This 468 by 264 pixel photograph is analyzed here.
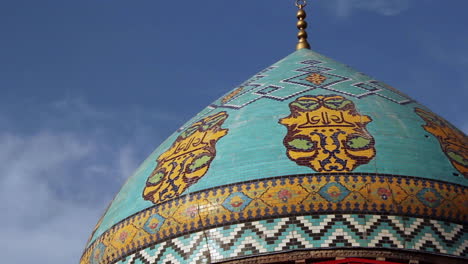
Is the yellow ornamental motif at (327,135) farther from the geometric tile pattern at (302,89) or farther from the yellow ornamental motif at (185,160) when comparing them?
the yellow ornamental motif at (185,160)

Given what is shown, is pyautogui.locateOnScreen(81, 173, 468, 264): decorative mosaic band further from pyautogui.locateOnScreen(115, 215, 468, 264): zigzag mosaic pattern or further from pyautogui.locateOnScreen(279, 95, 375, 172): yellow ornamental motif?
pyautogui.locateOnScreen(279, 95, 375, 172): yellow ornamental motif

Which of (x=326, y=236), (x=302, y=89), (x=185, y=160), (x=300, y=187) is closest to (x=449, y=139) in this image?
(x=302, y=89)

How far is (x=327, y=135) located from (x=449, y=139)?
46.2 inches

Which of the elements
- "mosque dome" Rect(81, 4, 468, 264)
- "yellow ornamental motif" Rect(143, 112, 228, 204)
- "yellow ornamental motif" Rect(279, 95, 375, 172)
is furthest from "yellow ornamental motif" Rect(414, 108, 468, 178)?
"yellow ornamental motif" Rect(143, 112, 228, 204)

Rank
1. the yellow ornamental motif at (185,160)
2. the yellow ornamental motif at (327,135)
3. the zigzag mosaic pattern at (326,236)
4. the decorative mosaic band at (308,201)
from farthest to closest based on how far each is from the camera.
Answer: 1. the yellow ornamental motif at (185,160)
2. the yellow ornamental motif at (327,135)
3. the decorative mosaic band at (308,201)
4. the zigzag mosaic pattern at (326,236)

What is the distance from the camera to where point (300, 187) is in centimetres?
930

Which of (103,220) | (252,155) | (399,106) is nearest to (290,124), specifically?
(252,155)

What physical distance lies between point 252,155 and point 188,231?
34.4 inches

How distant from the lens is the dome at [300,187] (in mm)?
9109

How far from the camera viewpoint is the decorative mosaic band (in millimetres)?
9219

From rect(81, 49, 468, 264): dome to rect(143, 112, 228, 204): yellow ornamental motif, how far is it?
14mm

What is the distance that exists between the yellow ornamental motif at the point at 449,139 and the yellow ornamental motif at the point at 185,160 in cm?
179

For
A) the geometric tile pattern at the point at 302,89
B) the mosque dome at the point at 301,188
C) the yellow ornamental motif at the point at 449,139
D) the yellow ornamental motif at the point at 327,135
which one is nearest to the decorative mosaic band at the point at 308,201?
the mosque dome at the point at 301,188

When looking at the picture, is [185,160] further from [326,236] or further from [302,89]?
[326,236]
